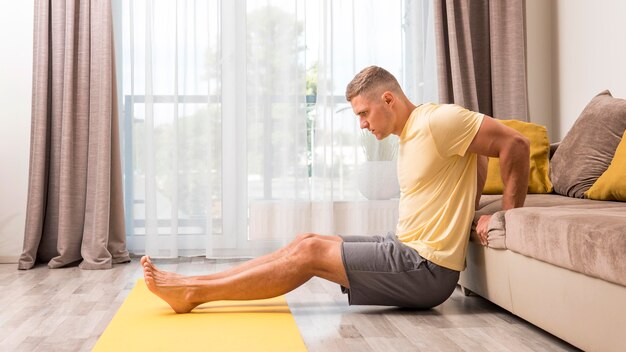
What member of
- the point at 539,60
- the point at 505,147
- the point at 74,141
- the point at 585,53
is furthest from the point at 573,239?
the point at 74,141

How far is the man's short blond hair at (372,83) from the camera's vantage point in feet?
9.20

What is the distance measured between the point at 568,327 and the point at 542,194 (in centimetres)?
148

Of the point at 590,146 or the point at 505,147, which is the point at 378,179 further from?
the point at 505,147

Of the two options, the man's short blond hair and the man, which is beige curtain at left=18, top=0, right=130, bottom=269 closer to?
the man

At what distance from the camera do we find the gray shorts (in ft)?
8.72

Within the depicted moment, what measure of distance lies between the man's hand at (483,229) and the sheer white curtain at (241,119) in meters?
1.87

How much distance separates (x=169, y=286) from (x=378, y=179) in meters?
2.20

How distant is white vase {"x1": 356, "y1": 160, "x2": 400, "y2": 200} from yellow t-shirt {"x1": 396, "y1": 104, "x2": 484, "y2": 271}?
1853 mm

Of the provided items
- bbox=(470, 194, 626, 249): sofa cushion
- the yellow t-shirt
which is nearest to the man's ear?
the yellow t-shirt

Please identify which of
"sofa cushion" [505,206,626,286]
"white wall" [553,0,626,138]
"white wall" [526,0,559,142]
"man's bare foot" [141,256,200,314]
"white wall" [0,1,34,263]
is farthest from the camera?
"white wall" [526,0,559,142]

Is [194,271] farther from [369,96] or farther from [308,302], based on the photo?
[369,96]

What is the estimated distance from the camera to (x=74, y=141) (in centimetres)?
445

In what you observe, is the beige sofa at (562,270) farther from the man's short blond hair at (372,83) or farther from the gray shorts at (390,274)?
the man's short blond hair at (372,83)

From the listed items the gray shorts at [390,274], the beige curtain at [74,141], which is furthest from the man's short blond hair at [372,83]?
the beige curtain at [74,141]
